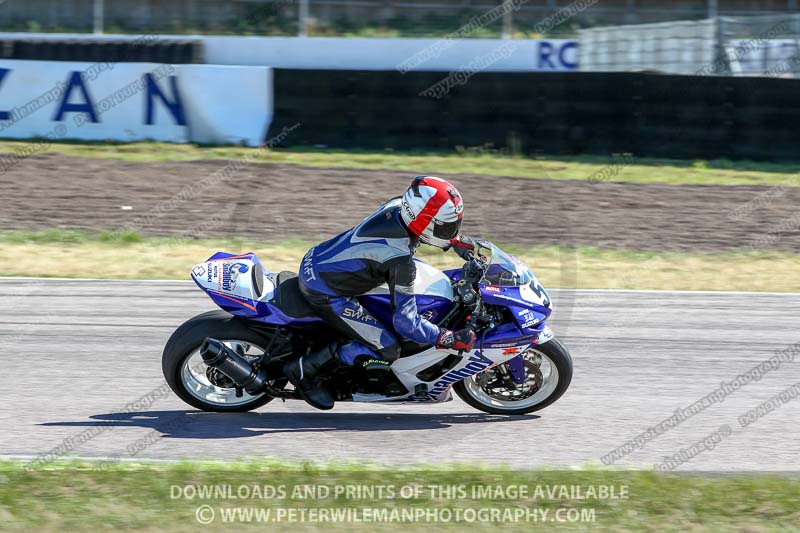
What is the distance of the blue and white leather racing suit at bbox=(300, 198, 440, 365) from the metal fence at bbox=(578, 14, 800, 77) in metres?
14.6

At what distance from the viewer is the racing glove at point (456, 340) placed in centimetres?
648

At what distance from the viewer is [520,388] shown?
22.9ft

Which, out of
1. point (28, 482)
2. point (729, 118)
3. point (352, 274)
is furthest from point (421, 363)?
point (729, 118)

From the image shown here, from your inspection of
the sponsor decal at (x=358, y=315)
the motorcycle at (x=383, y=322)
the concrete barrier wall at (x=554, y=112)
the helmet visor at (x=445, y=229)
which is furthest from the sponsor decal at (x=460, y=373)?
the concrete barrier wall at (x=554, y=112)

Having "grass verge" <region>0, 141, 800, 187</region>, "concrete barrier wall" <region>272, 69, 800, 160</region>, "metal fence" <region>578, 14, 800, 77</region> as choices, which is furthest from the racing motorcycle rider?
"metal fence" <region>578, 14, 800, 77</region>

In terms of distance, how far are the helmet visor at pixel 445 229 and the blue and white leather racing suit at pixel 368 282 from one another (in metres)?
0.17

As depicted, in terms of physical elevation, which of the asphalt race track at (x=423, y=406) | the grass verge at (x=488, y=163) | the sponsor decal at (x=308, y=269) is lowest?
the grass verge at (x=488, y=163)

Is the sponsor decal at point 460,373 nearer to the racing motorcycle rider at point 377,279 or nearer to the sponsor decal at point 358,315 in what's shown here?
the racing motorcycle rider at point 377,279

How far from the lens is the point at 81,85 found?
17422mm

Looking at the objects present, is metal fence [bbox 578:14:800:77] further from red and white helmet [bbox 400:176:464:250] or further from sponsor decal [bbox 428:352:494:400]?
red and white helmet [bbox 400:176:464:250]

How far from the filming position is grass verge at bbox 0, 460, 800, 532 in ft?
16.2

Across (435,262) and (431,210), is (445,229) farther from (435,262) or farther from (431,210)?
(435,262)

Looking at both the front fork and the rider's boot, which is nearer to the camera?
the rider's boot

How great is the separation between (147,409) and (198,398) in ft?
1.40
